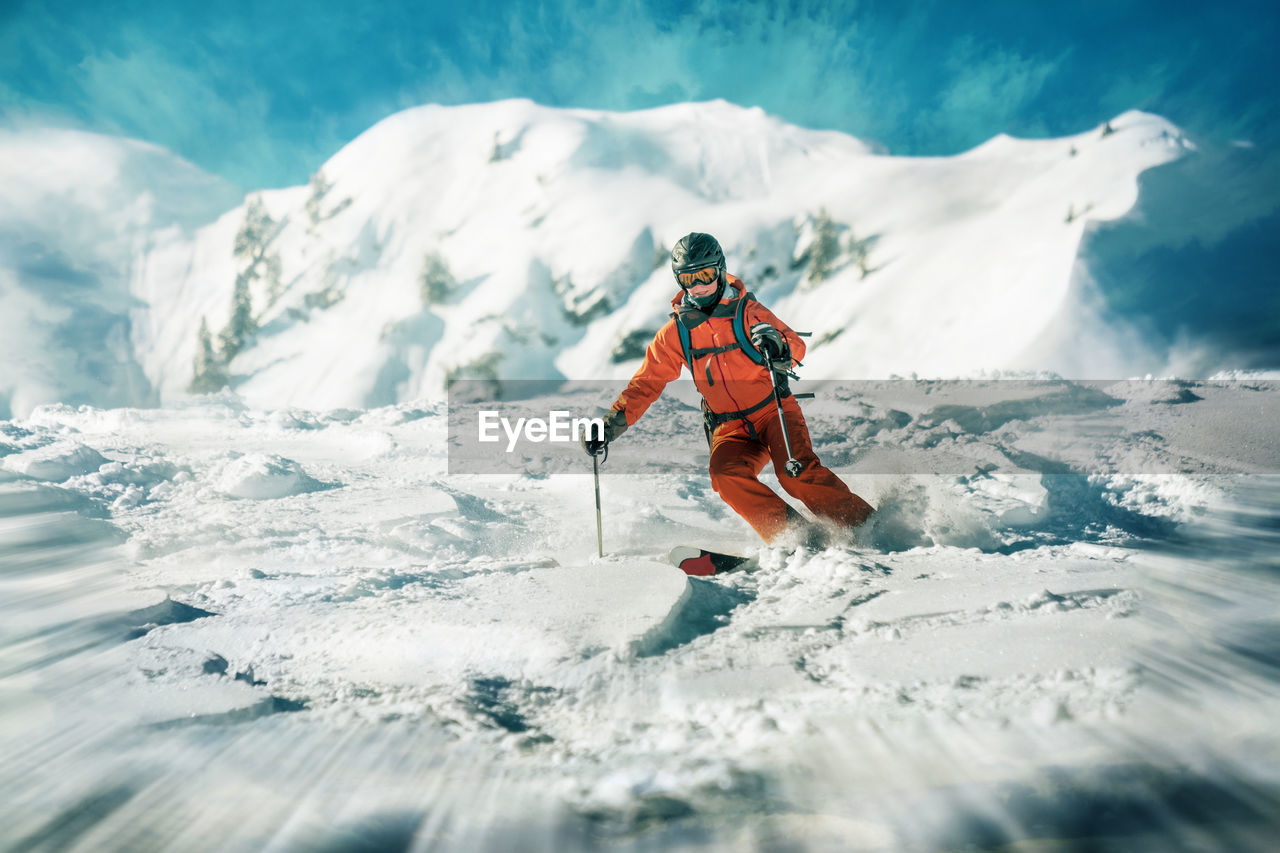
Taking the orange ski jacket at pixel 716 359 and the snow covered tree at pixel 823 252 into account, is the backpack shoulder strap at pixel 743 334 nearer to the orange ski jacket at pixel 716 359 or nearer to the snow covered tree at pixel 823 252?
the orange ski jacket at pixel 716 359

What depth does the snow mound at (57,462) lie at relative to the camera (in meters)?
4.48

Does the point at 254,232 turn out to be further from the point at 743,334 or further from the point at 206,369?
the point at 743,334

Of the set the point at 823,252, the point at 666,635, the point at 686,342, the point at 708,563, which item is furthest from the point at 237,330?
the point at 666,635

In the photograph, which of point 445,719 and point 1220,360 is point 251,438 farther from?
point 1220,360

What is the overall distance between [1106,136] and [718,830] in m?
13.0

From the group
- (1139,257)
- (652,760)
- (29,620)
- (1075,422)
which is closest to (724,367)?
(652,760)

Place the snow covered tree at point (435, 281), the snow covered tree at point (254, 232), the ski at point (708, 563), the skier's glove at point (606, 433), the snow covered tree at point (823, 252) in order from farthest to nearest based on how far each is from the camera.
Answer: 1. the snow covered tree at point (254, 232)
2. the snow covered tree at point (435, 281)
3. the snow covered tree at point (823, 252)
4. the skier's glove at point (606, 433)
5. the ski at point (708, 563)

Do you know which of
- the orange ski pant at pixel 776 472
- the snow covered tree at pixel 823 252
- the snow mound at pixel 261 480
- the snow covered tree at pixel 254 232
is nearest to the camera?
the orange ski pant at pixel 776 472

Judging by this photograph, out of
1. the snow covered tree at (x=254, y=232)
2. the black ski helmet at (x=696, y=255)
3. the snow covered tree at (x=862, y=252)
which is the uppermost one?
the snow covered tree at (x=254, y=232)

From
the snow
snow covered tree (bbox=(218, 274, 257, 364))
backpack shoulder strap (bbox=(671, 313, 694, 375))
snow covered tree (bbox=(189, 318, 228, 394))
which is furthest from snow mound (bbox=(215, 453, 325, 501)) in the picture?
snow covered tree (bbox=(218, 274, 257, 364))

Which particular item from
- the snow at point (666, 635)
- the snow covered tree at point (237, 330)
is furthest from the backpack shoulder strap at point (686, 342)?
the snow covered tree at point (237, 330)

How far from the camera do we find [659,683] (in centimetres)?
169

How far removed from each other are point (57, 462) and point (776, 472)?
17.4 ft

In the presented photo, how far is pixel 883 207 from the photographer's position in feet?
43.5
